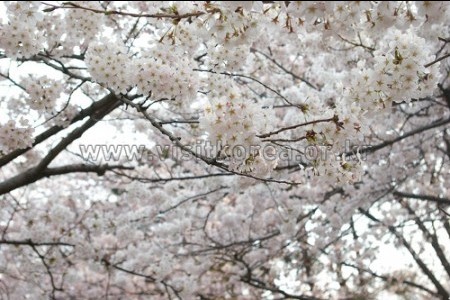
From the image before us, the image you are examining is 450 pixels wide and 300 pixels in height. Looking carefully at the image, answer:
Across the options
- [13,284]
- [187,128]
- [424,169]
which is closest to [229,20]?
[187,128]

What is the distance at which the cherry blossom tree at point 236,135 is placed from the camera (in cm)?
264

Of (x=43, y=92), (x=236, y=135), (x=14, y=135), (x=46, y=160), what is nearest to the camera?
(x=236, y=135)

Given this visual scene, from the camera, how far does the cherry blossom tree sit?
2641mm

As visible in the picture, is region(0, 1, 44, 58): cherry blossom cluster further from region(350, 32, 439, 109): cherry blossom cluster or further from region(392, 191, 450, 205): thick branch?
region(392, 191, 450, 205): thick branch

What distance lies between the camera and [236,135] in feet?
8.35

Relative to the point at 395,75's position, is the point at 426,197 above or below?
above

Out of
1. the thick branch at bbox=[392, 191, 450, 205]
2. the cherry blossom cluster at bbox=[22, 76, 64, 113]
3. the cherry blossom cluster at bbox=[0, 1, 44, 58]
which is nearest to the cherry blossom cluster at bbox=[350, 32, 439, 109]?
the cherry blossom cluster at bbox=[0, 1, 44, 58]

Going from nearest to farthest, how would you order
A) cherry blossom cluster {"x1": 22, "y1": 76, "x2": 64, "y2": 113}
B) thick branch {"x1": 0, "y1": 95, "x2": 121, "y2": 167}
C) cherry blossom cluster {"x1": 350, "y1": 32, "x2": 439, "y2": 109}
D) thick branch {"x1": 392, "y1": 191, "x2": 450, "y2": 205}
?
cherry blossom cluster {"x1": 350, "y1": 32, "x2": 439, "y2": 109} → cherry blossom cluster {"x1": 22, "y1": 76, "x2": 64, "y2": 113} → thick branch {"x1": 0, "y1": 95, "x2": 121, "y2": 167} → thick branch {"x1": 392, "y1": 191, "x2": 450, "y2": 205}

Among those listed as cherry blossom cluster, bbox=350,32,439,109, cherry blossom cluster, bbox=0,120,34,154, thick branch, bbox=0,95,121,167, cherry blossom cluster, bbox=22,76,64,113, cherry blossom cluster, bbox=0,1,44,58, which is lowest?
cherry blossom cluster, bbox=350,32,439,109

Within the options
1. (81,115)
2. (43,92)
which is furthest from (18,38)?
(81,115)

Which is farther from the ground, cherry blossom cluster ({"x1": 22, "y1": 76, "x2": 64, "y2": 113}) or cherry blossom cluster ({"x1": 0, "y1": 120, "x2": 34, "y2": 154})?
cherry blossom cluster ({"x1": 22, "y1": 76, "x2": 64, "y2": 113})

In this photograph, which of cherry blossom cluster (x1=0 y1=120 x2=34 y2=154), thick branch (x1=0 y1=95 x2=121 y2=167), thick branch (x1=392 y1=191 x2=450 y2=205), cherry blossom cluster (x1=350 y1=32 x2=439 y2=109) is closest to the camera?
cherry blossom cluster (x1=350 y1=32 x2=439 y2=109)

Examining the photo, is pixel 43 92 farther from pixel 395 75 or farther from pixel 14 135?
pixel 395 75

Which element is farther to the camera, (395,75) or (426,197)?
(426,197)
